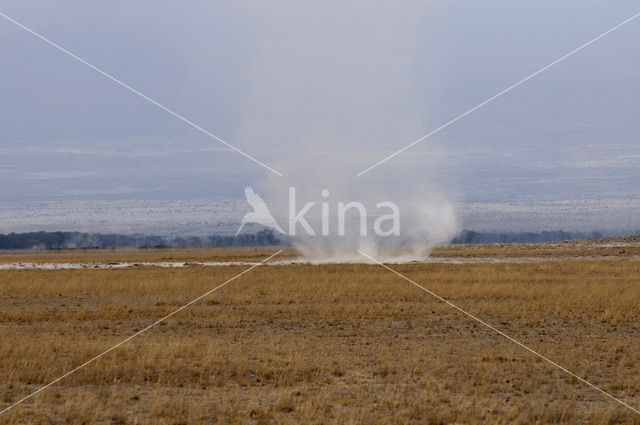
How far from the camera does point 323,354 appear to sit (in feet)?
61.0

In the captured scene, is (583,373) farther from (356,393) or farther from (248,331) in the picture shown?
(248,331)

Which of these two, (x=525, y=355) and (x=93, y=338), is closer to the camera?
(x=525, y=355)

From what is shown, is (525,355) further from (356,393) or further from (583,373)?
(356,393)

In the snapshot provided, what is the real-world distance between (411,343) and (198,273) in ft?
89.4

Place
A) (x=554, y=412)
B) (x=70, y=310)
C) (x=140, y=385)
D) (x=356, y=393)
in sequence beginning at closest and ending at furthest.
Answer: (x=554, y=412) < (x=356, y=393) < (x=140, y=385) < (x=70, y=310)

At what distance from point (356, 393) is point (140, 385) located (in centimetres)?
456

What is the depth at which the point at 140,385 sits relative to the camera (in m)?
15.4

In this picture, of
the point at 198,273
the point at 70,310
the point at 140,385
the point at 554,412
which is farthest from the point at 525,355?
the point at 198,273

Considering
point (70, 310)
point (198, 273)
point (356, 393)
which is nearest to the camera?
point (356, 393)

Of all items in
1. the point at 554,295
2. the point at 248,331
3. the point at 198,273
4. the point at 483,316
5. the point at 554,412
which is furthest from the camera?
the point at 198,273

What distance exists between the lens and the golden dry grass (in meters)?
13.4

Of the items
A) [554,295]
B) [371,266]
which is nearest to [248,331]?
[554,295]

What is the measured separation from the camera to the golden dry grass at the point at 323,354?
13.4 meters

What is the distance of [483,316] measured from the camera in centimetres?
2584
